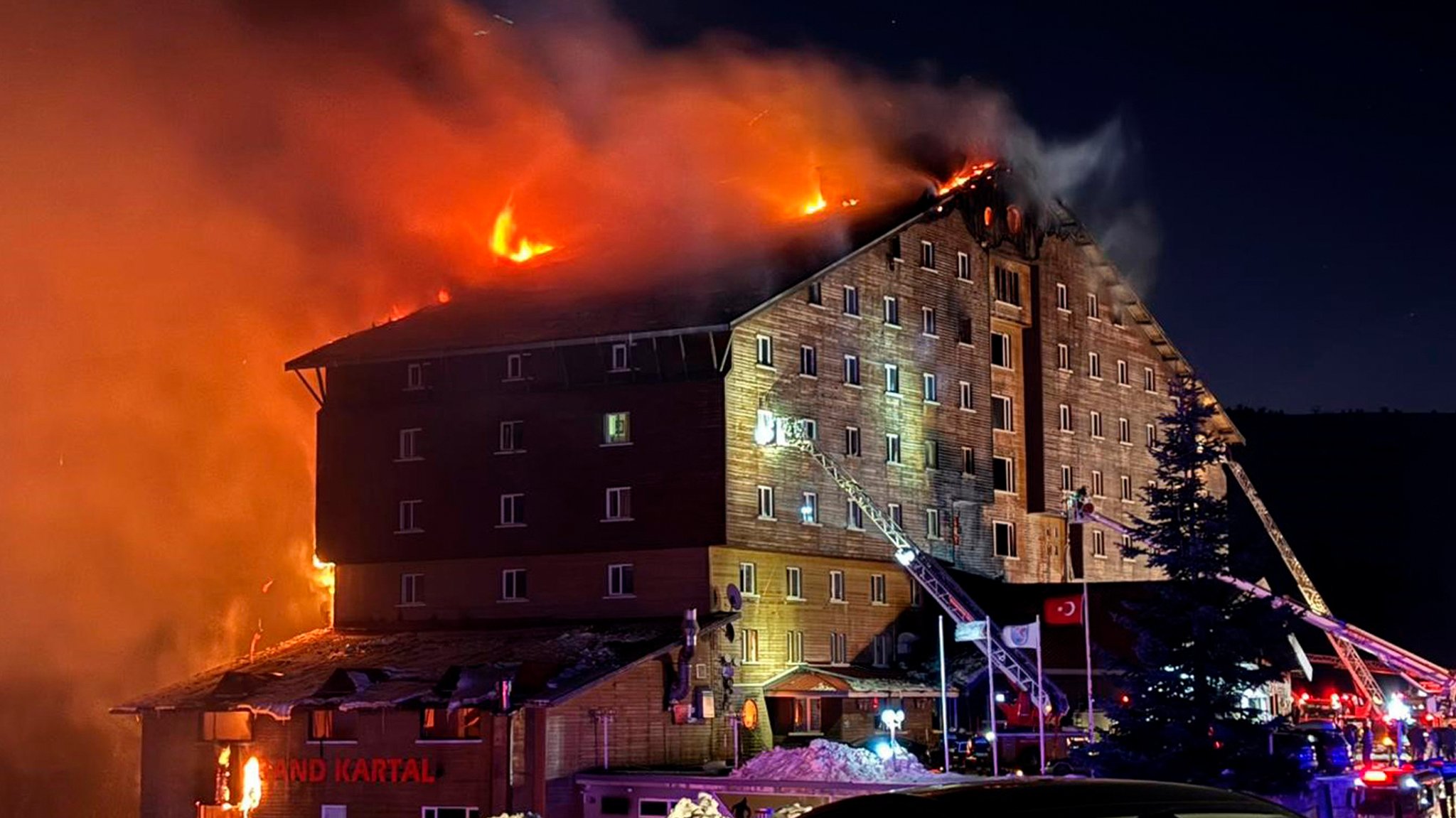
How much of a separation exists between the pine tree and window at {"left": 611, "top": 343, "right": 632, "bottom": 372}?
2276 centimetres

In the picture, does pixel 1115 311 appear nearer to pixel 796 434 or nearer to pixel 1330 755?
pixel 796 434

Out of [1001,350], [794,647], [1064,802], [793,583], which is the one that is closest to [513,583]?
[793,583]

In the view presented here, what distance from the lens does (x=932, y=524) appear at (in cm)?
7150

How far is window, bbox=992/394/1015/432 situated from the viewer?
77438mm

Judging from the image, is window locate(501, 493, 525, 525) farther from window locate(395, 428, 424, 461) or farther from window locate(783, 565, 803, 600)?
window locate(783, 565, 803, 600)

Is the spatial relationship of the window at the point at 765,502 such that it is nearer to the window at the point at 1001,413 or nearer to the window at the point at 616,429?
the window at the point at 616,429

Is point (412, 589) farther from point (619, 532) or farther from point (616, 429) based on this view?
point (616, 429)

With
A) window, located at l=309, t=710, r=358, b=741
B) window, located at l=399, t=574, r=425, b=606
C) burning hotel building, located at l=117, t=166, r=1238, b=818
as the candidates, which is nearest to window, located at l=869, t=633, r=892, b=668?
burning hotel building, located at l=117, t=166, r=1238, b=818

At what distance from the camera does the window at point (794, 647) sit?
64.2 meters

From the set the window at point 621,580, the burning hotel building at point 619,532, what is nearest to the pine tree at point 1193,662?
the burning hotel building at point 619,532

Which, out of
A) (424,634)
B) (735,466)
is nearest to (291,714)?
(424,634)

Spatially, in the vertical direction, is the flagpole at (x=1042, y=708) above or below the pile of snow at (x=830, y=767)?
above

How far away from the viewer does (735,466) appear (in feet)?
205

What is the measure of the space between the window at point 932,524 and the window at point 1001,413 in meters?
7.02
